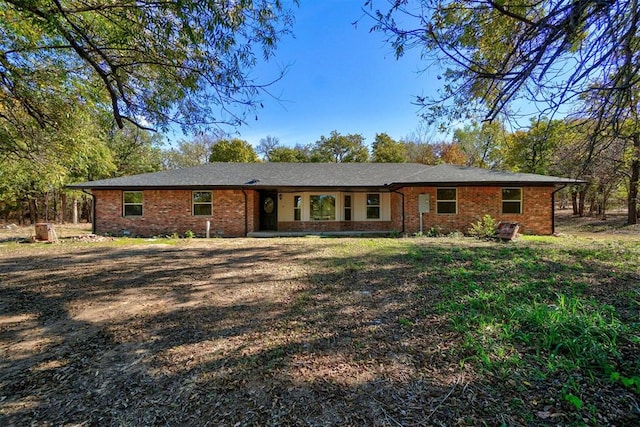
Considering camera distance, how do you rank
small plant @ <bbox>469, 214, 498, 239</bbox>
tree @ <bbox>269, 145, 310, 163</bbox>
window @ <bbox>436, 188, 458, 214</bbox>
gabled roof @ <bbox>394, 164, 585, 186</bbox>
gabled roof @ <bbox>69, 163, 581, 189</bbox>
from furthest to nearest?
tree @ <bbox>269, 145, 310, 163</bbox>, window @ <bbox>436, 188, 458, 214</bbox>, gabled roof @ <bbox>69, 163, 581, 189</bbox>, gabled roof @ <bbox>394, 164, 585, 186</bbox>, small plant @ <bbox>469, 214, 498, 239</bbox>

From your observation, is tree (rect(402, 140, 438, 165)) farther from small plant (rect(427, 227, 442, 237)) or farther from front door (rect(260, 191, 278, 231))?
front door (rect(260, 191, 278, 231))

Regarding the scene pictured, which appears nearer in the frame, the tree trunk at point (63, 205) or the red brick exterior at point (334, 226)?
the red brick exterior at point (334, 226)

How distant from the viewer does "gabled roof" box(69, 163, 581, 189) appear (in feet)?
40.7

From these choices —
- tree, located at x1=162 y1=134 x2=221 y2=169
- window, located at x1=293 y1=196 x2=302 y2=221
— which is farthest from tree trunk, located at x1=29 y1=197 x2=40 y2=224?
window, located at x1=293 y1=196 x2=302 y2=221

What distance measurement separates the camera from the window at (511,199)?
12.7 metres

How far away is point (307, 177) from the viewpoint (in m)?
14.8

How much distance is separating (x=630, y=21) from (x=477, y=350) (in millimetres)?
3578

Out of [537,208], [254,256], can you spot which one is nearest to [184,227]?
[254,256]

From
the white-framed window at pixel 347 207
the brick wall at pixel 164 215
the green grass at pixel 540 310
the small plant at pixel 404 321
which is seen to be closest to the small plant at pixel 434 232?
the white-framed window at pixel 347 207

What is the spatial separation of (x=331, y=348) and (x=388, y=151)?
2799 centimetres

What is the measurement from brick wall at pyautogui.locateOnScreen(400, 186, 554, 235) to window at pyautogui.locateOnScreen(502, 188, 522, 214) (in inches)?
6.1

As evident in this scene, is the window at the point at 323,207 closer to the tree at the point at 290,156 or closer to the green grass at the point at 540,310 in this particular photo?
the green grass at the point at 540,310

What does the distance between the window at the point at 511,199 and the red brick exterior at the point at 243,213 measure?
7.1 inches

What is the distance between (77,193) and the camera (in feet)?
76.1
